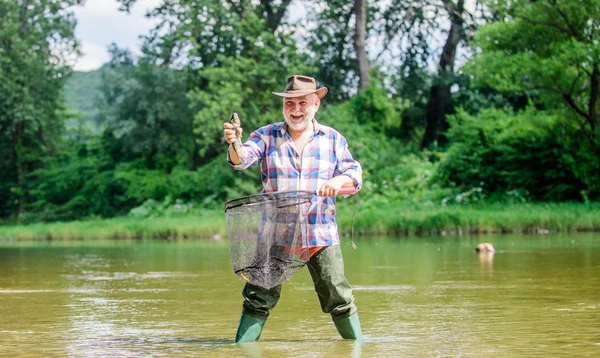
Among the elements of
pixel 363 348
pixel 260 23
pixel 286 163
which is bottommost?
pixel 363 348

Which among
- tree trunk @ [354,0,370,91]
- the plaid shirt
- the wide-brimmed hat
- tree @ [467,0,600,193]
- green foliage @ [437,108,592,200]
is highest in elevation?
tree trunk @ [354,0,370,91]

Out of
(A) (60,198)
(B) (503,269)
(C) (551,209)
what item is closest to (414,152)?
(C) (551,209)

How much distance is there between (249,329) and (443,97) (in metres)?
33.3

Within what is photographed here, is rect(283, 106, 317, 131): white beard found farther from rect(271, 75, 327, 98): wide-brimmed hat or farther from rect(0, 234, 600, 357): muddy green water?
rect(0, 234, 600, 357): muddy green water

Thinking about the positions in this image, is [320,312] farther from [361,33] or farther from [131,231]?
[361,33]

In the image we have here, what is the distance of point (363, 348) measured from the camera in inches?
247

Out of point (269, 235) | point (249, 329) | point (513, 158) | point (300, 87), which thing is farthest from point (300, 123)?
point (513, 158)

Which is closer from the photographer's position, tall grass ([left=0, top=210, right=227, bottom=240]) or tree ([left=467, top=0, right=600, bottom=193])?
tree ([left=467, top=0, right=600, bottom=193])

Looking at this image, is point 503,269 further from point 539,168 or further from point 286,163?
point 539,168

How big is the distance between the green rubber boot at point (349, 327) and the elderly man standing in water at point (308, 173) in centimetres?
3

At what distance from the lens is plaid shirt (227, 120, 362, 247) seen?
6344 millimetres

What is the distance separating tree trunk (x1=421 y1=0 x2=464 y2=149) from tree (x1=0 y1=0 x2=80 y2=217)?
51.5 ft

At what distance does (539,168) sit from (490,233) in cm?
670

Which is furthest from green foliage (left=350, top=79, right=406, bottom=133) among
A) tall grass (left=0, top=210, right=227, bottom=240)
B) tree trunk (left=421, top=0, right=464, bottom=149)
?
tall grass (left=0, top=210, right=227, bottom=240)
